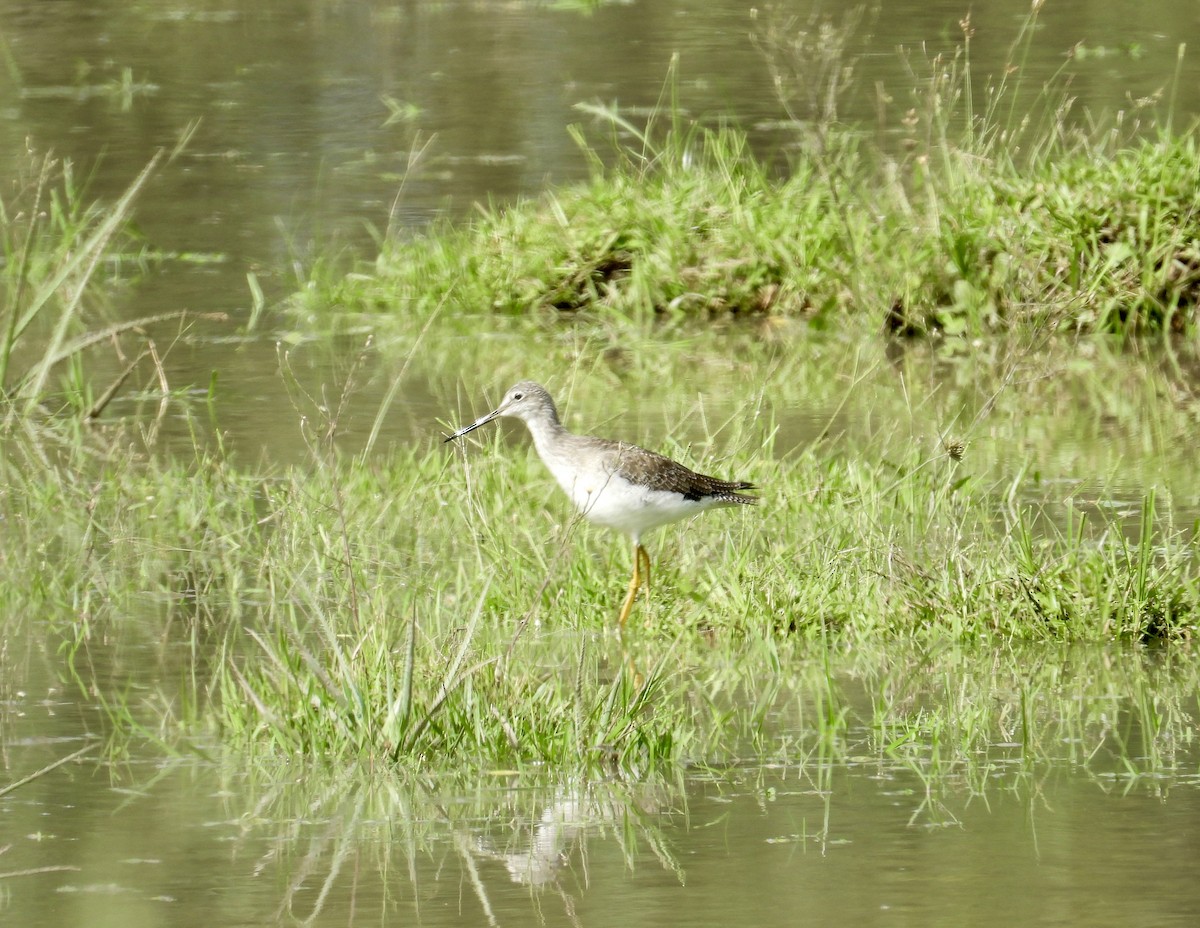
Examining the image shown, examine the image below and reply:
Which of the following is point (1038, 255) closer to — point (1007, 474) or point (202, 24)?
point (1007, 474)

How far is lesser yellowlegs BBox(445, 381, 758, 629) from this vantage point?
789 cm

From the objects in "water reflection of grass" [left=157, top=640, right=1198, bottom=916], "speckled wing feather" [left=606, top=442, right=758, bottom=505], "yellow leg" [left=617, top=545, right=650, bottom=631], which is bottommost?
"yellow leg" [left=617, top=545, right=650, bottom=631]

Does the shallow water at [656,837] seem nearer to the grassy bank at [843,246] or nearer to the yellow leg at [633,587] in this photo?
the yellow leg at [633,587]

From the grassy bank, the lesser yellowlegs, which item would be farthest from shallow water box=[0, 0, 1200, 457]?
the lesser yellowlegs

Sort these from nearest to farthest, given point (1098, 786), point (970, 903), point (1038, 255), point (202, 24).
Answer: point (970, 903)
point (1098, 786)
point (1038, 255)
point (202, 24)

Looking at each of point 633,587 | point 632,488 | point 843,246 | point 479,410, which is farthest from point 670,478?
point 843,246

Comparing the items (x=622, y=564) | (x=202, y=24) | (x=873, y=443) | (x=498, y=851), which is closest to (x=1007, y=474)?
(x=873, y=443)

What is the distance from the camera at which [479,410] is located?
10477 millimetres

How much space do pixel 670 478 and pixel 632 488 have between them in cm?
15

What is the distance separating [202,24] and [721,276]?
12.9 meters

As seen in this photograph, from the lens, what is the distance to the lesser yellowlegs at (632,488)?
789 centimetres

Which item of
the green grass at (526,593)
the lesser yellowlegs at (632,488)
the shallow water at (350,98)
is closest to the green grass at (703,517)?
the green grass at (526,593)

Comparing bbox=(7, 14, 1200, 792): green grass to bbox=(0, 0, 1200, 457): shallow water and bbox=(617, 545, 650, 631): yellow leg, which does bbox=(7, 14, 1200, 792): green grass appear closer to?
bbox=(617, 545, 650, 631): yellow leg

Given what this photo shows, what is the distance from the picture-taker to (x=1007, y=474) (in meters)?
8.98
